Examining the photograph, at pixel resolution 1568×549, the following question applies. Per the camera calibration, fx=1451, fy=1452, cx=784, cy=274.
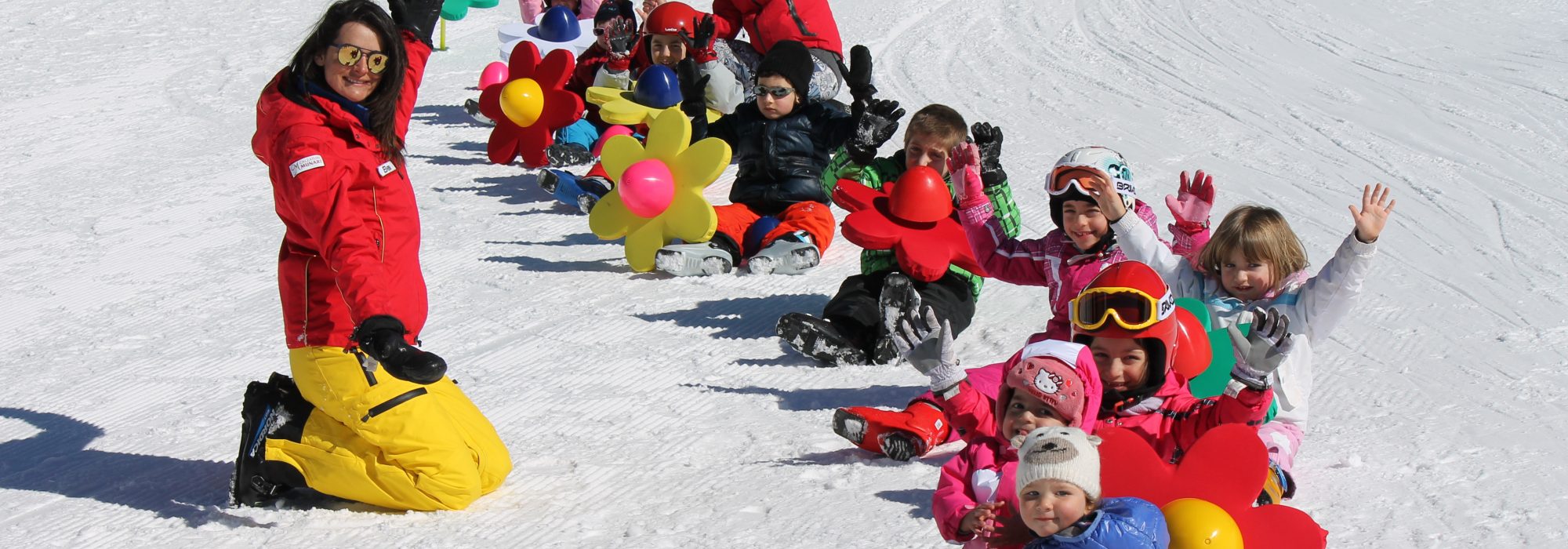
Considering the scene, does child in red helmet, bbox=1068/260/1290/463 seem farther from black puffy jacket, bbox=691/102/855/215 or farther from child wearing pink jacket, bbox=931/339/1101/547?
black puffy jacket, bbox=691/102/855/215

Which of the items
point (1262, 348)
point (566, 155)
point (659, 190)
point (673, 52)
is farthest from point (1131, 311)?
point (566, 155)

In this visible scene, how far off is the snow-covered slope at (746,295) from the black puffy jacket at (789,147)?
369 mm

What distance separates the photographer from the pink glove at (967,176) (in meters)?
4.62

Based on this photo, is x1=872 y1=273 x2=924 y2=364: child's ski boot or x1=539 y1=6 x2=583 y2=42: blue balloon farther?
x1=539 y1=6 x2=583 y2=42: blue balloon

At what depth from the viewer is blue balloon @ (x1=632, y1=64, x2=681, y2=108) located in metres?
7.63

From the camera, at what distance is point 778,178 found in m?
6.55

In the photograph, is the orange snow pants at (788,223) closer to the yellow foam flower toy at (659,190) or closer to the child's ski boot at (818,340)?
the yellow foam flower toy at (659,190)

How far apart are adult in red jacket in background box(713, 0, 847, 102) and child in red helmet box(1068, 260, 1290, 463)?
455 cm

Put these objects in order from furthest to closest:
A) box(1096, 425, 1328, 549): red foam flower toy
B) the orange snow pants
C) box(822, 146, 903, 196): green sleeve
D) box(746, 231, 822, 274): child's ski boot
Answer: the orange snow pants < box(746, 231, 822, 274): child's ski boot < box(822, 146, 903, 196): green sleeve < box(1096, 425, 1328, 549): red foam flower toy

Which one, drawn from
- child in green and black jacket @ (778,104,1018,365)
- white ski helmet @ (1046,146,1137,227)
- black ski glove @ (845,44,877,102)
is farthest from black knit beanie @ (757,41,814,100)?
white ski helmet @ (1046,146,1137,227)

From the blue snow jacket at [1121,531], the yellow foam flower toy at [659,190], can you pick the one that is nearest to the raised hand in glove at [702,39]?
the yellow foam flower toy at [659,190]

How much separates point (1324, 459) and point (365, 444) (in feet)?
8.85

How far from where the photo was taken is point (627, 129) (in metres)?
7.93

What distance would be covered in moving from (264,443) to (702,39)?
4.18 meters
